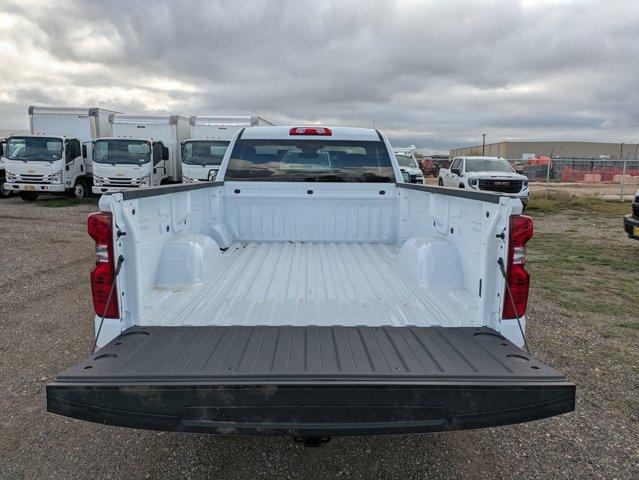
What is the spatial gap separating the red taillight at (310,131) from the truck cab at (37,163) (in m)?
15.4

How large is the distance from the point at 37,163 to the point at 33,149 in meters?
0.59

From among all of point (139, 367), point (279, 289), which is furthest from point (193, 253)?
point (139, 367)

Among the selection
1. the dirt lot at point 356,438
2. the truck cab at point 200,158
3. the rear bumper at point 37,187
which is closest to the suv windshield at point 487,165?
the truck cab at point 200,158

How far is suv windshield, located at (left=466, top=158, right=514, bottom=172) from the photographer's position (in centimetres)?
1831

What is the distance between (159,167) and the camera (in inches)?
699

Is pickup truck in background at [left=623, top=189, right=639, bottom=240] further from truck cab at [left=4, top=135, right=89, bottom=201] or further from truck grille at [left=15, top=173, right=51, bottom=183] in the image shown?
truck grille at [left=15, top=173, right=51, bottom=183]

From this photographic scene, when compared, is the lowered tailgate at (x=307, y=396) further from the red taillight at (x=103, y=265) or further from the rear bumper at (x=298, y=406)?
the red taillight at (x=103, y=265)

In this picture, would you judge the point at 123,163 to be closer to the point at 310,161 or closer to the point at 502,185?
the point at 310,161

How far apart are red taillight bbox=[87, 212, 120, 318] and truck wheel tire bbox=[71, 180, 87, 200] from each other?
18106 mm

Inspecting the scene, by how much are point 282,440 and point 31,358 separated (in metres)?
2.81

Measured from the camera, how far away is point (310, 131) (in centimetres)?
525

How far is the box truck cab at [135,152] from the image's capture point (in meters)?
16.8

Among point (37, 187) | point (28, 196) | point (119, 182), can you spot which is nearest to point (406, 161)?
point (119, 182)

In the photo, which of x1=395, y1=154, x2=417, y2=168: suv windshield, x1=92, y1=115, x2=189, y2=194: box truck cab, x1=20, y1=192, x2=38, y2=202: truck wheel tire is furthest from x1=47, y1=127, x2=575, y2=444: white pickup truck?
x1=20, y1=192, x2=38, y2=202: truck wheel tire
